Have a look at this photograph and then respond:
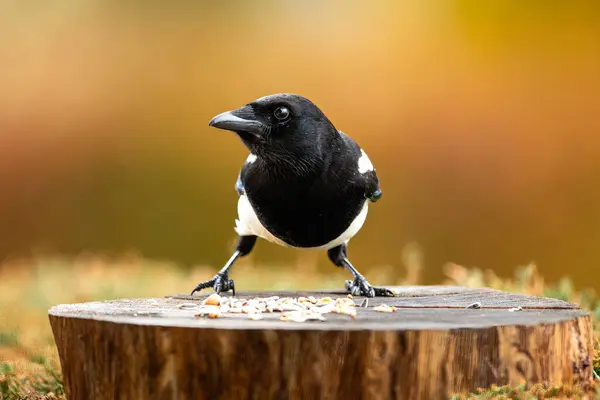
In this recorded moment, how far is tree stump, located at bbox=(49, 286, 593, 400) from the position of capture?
2393 millimetres

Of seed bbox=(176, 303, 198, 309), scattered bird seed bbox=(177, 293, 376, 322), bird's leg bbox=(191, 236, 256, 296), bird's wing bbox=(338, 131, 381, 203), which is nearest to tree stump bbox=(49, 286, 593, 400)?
scattered bird seed bbox=(177, 293, 376, 322)

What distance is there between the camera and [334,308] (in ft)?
9.42

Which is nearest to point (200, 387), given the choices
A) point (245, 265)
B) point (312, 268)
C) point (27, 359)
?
point (27, 359)

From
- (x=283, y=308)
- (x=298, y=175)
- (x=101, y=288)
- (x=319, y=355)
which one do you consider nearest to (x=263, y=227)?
(x=298, y=175)

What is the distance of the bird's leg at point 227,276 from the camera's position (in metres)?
3.93

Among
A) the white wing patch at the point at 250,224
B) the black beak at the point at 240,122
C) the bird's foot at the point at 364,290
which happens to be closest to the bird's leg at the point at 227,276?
the white wing patch at the point at 250,224

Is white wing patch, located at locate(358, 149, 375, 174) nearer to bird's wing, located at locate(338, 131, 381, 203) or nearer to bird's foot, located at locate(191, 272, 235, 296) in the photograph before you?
bird's wing, located at locate(338, 131, 381, 203)

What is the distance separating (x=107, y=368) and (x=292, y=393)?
1.89ft

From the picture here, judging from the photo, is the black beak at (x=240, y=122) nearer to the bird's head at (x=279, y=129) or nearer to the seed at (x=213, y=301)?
the bird's head at (x=279, y=129)

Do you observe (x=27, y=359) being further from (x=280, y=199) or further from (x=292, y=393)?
(x=292, y=393)

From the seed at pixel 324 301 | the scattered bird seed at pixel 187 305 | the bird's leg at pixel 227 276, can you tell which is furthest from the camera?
the bird's leg at pixel 227 276

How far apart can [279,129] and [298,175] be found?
0.20 meters

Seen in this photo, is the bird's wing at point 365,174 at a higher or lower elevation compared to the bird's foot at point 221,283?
higher

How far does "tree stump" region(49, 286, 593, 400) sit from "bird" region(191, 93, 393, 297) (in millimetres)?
905
